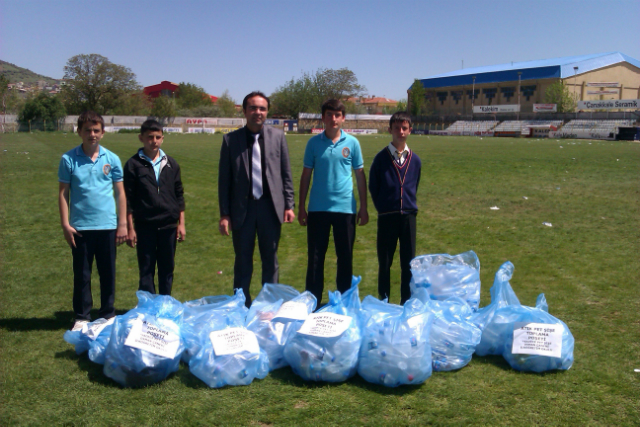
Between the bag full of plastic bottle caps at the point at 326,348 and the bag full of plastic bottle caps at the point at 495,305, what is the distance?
0.93 metres

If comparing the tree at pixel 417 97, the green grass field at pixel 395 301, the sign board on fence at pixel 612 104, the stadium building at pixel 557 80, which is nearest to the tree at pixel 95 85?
the tree at pixel 417 97

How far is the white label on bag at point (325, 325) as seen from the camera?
3.11 metres

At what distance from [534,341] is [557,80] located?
71455 mm

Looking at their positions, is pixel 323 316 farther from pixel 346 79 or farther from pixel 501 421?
pixel 346 79

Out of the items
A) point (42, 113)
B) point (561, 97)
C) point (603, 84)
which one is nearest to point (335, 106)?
point (42, 113)

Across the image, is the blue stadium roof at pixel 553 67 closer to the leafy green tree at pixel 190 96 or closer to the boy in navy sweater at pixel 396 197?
the leafy green tree at pixel 190 96

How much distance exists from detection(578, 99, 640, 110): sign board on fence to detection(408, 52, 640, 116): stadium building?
7.89m

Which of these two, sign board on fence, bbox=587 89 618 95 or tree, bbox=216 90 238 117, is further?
tree, bbox=216 90 238 117

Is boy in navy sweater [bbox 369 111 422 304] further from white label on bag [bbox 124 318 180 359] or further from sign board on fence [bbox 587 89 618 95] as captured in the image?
sign board on fence [bbox 587 89 618 95]

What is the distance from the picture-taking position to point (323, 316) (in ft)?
10.7

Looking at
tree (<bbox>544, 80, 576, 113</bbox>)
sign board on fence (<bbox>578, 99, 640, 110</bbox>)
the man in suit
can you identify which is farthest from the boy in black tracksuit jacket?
tree (<bbox>544, 80, 576, 113</bbox>)

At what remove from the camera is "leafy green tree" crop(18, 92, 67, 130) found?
55.0m

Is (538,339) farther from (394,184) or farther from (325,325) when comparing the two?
(394,184)

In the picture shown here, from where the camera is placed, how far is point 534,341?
326 centimetres
